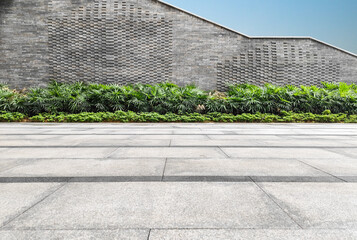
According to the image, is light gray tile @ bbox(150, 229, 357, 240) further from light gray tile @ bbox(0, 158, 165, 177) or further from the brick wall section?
the brick wall section

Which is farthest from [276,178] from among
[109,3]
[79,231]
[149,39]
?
[109,3]

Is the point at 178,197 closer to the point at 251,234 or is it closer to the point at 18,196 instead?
the point at 251,234

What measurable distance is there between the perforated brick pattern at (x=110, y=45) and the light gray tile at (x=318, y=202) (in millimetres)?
12169

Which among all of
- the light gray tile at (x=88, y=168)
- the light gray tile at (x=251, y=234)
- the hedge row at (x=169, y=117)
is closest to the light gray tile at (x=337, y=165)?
the light gray tile at (x=251, y=234)

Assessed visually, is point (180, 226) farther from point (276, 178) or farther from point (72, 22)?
point (72, 22)

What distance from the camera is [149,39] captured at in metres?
13.5

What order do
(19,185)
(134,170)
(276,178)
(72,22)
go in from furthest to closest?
1. (72,22)
2. (134,170)
3. (276,178)
4. (19,185)

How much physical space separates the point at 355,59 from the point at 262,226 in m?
16.9

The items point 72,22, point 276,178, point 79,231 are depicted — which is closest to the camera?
point 79,231

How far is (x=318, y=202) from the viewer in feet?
5.37

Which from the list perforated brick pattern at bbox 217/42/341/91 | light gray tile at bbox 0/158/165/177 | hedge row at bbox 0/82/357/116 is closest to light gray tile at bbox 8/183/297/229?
light gray tile at bbox 0/158/165/177

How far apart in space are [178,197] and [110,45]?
13.6 metres

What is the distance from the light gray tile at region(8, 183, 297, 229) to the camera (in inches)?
51.8

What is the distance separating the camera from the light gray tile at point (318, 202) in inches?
53.3
